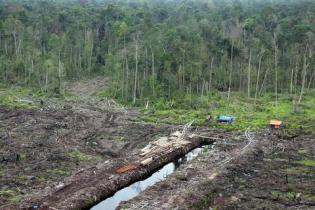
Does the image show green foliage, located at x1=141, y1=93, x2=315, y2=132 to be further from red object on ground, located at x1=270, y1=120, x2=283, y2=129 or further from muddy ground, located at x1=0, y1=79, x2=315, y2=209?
muddy ground, located at x1=0, y1=79, x2=315, y2=209

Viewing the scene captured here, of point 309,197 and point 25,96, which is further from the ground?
point 309,197

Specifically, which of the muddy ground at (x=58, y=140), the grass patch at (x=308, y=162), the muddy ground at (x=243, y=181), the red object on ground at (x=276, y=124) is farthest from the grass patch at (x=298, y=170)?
the muddy ground at (x=58, y=140)

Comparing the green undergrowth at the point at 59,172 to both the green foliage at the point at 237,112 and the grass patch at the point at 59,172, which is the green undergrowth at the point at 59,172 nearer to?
the grass patch at the point at 59,172

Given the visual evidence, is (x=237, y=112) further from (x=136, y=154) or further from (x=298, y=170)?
(x=298, y=170)

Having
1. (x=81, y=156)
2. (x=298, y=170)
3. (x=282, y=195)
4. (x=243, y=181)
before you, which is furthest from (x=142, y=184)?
(x=298, y=170)

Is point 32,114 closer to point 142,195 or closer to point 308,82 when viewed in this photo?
point 142,195

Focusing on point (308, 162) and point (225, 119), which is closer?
point (308, 162)

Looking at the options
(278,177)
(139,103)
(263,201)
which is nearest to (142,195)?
(263,201)
